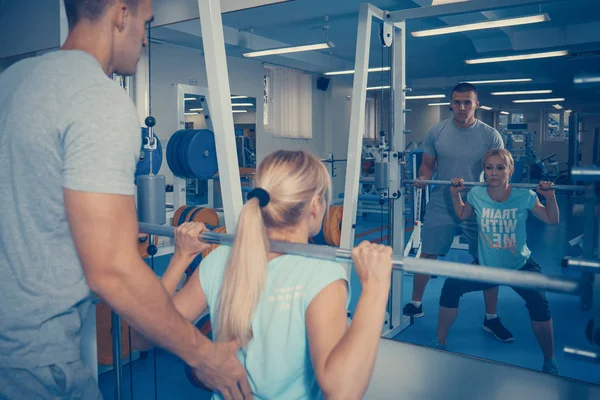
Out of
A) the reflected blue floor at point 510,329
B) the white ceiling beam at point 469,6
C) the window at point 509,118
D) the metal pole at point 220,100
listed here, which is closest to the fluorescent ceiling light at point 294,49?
the reflected blue floor at point 510,329

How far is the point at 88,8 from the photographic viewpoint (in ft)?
2.93

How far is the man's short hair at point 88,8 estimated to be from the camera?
89cm

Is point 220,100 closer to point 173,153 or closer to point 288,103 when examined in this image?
point 173,153

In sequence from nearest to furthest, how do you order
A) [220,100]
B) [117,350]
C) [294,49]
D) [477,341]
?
1. [117,350]
2. [220,100]
3. [477,341]
4. [294,49]

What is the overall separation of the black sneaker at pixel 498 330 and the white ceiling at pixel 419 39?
2906 millimetres

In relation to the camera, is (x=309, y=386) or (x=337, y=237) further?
(x=337, y=237)

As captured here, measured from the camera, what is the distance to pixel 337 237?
3258 millimetres

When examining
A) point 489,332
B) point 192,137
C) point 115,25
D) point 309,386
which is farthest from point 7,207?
point 489,332

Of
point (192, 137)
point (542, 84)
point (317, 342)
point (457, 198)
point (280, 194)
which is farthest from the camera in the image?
point (542, 84)

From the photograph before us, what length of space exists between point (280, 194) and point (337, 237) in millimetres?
2256

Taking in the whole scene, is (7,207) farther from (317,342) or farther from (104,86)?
(317,342)

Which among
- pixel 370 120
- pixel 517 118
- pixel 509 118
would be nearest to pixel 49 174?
pixel 370 120

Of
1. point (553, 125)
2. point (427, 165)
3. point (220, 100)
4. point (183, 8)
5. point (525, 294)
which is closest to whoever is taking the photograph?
point (220, 100)

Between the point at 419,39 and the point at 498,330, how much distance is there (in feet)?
17.2
